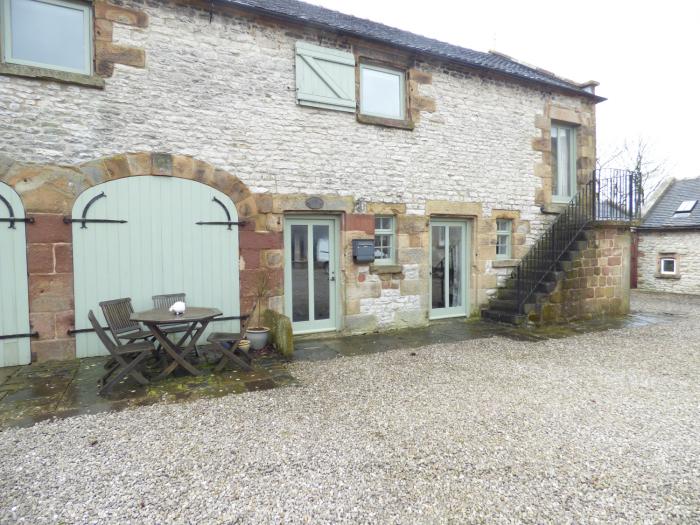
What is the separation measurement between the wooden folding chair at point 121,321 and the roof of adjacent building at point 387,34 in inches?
174

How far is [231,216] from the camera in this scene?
6.17m

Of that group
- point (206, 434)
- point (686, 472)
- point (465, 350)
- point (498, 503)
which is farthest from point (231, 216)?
point (686, 472)

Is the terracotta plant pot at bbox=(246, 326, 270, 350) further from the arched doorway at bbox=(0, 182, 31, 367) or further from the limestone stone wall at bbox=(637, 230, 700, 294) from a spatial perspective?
the limestone stone wall at bbox=(637, 230, 700, 294)

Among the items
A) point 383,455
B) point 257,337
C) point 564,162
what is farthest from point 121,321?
point 564,162

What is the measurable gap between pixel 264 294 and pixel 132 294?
179 centimetres

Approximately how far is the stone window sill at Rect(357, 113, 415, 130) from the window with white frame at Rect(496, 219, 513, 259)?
287 cm

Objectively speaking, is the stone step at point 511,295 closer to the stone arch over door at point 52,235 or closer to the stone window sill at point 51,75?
the stone arch over door at point 52,235

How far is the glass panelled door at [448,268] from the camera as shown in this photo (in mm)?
8141

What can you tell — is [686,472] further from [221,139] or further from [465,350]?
[221,139]

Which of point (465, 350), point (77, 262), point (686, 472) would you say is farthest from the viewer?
point (465, 350)

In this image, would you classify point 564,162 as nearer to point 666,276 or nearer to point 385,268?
point 385,268

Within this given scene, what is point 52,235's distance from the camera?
5.18m

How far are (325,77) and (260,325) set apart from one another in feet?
13.4

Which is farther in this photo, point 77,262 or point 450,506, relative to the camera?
point 77,262
